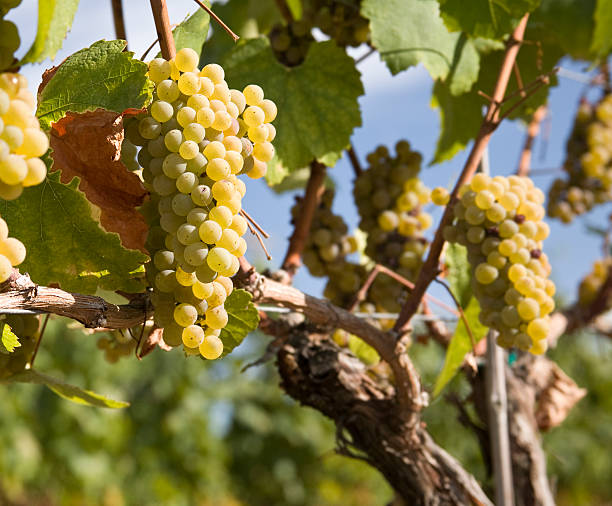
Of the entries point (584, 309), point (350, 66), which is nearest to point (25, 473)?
point (584, 309)

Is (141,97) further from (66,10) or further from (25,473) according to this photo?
(25,473)

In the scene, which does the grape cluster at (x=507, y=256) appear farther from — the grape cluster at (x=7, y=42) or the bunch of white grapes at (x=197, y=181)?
the grape cluster at (x=7, y=42)

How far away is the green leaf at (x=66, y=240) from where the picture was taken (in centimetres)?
50

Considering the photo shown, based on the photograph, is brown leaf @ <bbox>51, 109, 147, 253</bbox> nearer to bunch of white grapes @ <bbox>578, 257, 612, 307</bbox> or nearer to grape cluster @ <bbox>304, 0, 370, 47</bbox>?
grape cluster @ <bbox>304, 0, 370, 47</bbox>

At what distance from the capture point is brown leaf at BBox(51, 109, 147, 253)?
A: 1.66 ft

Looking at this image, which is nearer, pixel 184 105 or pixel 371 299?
pixel 184 105

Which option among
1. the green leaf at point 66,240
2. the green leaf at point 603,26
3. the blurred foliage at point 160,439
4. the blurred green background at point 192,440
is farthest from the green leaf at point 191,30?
the blurred foliage at point 160,439

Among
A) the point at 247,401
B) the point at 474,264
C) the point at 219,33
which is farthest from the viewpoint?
the point at 247,401

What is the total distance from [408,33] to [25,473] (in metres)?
4.58

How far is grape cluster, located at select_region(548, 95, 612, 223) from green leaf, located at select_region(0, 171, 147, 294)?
1.43 metres

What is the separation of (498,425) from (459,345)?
0.25 m

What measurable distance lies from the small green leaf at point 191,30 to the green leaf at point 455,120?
1.90 ft

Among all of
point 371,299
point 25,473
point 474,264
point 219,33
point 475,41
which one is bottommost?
point 25,473

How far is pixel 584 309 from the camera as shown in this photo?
5.97ft
